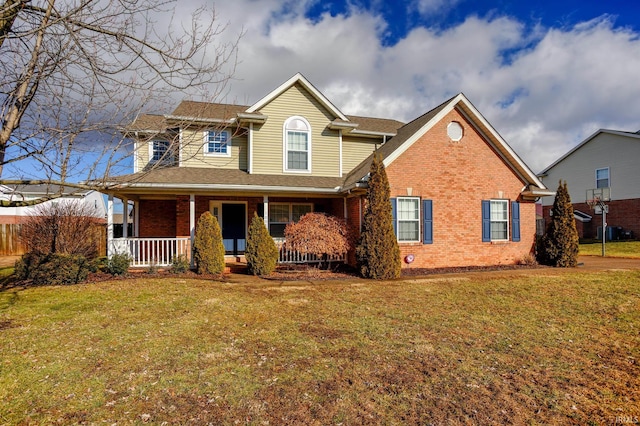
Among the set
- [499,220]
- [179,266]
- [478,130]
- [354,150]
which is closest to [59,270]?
[179,266]

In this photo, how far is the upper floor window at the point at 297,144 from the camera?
49.4ft

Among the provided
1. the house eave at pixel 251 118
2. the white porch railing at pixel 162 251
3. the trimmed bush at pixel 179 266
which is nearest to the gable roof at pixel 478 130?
the white porch railing at pixel 162 251

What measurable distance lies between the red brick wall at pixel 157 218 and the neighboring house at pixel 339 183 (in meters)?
0.04

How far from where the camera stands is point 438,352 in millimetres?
5391

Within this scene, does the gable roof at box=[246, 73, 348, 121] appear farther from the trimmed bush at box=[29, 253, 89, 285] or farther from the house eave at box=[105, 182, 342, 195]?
the trimmed bush at box=[29, 253, 89, 285]

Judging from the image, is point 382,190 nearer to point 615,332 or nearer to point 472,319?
point 472,319

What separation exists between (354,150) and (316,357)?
1264 cm

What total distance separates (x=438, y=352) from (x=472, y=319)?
7.13ft

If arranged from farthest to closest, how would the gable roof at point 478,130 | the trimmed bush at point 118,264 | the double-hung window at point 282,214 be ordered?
the double-hung window at point 282,214, the gable roof at point 478,130, the trimmed bush at point 118,264

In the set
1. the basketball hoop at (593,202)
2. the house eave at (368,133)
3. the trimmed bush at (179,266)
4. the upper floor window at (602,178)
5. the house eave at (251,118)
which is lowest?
the trimmed bush at (179,266)

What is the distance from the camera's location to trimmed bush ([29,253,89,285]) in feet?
32.8

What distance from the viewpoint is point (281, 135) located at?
589 inches

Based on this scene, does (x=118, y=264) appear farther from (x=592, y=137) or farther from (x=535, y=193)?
(x=592, y=137)

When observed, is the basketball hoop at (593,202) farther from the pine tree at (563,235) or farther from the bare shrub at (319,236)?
the bare shrub at (319,236)
